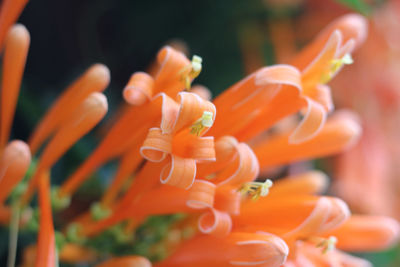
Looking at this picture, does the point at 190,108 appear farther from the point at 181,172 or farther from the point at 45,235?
the point at 45,235

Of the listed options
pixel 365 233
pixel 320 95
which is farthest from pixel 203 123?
pixel 365 233

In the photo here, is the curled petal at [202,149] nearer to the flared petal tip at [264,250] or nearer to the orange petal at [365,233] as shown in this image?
the flared petal tip at [264,250]

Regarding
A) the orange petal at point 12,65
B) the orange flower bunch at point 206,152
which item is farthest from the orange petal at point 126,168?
the orange petal at point 12,65

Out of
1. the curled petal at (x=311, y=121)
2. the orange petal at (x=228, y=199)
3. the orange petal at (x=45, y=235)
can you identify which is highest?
the curled petal at (x=311, y=121)

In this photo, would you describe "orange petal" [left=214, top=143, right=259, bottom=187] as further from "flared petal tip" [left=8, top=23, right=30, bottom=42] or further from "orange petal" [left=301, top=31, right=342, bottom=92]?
"flared petal tip" [left=8, top=23, right=30, bottom=42]

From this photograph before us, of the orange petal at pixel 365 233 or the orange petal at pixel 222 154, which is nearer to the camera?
the orange petal at pixel 222 154

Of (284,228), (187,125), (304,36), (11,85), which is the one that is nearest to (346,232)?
(284,228)

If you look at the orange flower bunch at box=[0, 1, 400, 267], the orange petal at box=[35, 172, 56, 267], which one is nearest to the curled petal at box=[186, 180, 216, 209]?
the orange flower bunch at box=[0, 1, 400, 267]

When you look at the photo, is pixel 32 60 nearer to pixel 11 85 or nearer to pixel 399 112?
pixel 11 85
